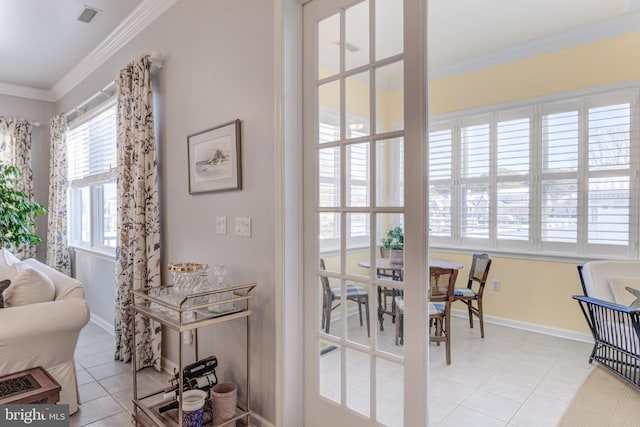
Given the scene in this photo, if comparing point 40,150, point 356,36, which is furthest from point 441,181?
point 40,150

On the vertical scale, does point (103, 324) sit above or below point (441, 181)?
below

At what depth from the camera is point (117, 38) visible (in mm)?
3436

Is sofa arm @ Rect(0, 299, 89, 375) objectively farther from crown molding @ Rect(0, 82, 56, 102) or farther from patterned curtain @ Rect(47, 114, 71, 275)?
crown molding @ Rect(0, 82, 56, 102)

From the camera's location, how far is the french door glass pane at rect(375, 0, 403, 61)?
1616mm

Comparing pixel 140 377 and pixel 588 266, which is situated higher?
pixel 588 266

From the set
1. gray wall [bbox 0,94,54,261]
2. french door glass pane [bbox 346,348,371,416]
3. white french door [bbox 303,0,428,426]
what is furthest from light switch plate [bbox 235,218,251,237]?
gray wall [bbox 0,94,54,261]

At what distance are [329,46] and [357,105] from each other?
1.25 ft

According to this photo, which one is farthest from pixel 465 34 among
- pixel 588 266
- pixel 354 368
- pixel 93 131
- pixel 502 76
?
pixel 93 131

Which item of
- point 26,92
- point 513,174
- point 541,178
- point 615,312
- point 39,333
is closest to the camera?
point 39,333

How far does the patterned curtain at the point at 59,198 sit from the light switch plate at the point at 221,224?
3.42m

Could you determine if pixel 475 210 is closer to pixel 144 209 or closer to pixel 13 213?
pixel 144 209

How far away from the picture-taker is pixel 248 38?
215 centimetres

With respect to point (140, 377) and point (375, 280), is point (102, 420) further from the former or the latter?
point (375, 280)

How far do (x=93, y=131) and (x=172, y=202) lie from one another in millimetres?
2107
